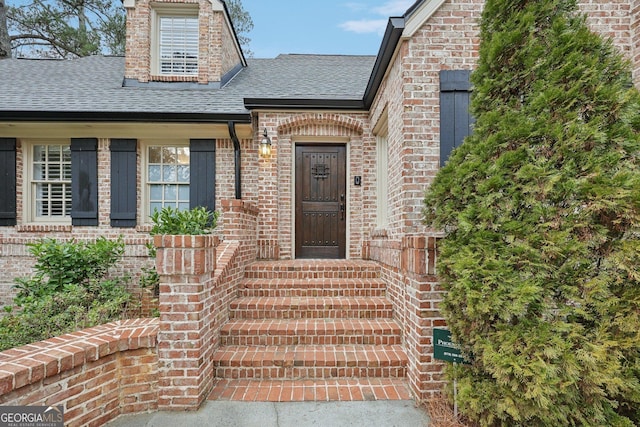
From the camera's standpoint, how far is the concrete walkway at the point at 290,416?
2.17 meters

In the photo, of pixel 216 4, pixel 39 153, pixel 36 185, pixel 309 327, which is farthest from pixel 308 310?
pixel 216 4

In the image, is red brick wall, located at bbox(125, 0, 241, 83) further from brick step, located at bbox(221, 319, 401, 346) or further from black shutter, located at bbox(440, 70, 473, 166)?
brick step, located at bbox(221, 319, 401, 346)

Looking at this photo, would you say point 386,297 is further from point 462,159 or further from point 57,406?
point 57,406

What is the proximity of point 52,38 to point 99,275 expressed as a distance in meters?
11.5

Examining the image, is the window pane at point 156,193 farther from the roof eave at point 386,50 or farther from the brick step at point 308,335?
the roof eave at point 386,50

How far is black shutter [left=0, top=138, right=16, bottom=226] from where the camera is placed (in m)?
5.27

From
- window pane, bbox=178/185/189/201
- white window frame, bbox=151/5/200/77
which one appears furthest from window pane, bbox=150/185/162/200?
white window frame, bbox=151/5/200/77

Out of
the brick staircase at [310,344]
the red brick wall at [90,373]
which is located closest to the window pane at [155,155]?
the brick staircase at [310,344]

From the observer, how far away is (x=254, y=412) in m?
2.28

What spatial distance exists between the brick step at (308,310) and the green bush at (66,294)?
185cm

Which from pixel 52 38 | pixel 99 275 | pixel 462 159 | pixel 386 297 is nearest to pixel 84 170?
pixel 99 275

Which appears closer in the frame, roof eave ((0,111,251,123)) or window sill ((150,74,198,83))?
roof eave ((0,111,251,123))

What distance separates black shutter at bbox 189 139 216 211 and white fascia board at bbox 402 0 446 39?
3.79 meters

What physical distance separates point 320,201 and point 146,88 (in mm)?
4257
